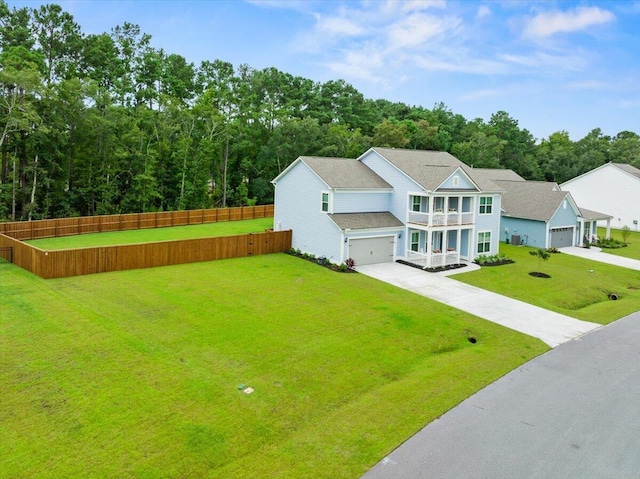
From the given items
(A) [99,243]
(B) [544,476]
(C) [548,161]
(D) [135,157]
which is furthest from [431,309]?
(C) [548,161]

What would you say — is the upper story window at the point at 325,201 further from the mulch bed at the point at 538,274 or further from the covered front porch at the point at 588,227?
the covered front porch at the point at 588,227

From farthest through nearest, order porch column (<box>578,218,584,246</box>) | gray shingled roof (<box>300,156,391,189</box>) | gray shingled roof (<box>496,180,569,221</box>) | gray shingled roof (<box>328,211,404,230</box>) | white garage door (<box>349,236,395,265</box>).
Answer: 1. porch column (<box>578,218,584,246</box>)
2. gray shingled roof (<box>496,180,569,221</box>)
3. gray shingled roof (<box>300,156,391,189</box>)
4. white garage door (<box>349,236,395,265</box>)
5. gray shingled roof (<box>328,211,404,230</box>)

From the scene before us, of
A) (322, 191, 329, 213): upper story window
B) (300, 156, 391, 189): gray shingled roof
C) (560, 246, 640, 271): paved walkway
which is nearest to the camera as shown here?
(322, 191, 329, 213): upper story window

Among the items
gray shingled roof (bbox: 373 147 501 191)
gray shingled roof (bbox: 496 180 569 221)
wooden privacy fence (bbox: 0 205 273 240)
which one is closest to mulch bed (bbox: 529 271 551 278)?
gray shingled roof (bbox: 373 147 501 191)

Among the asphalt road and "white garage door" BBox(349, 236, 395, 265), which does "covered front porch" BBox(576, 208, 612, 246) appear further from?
the asphalt road

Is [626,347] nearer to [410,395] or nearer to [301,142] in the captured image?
[410,395]

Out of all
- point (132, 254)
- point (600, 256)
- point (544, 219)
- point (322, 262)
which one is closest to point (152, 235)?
point (132, 254)

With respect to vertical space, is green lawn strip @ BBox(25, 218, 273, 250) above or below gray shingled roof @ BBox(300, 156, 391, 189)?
below
